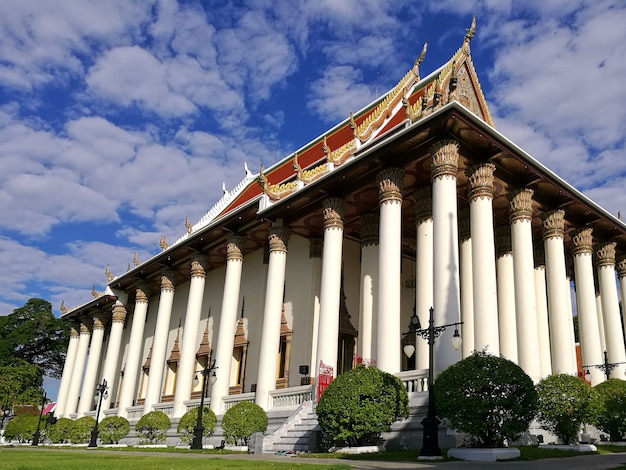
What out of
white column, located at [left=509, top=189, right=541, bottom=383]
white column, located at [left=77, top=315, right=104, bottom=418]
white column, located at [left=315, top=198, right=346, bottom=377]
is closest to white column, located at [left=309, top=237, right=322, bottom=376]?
white column, located at [left=315, top=198, right=346, bottom=377]

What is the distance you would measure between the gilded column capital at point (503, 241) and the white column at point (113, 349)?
21596 mm

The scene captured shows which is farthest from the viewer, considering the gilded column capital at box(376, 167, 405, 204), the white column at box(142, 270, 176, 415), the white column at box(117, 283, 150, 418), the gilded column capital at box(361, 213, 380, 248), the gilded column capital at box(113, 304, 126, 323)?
the gilded column capital at box(113, 304, 126, 323)

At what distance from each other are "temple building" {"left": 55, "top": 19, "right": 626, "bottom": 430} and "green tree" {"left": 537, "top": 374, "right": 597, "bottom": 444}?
7.01 ft

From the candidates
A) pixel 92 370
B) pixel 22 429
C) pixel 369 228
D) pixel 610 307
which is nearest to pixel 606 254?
pixel 610 307

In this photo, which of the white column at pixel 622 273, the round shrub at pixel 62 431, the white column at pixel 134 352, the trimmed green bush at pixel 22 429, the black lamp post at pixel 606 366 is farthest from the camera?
the trimmed green bush at pixel 22 429

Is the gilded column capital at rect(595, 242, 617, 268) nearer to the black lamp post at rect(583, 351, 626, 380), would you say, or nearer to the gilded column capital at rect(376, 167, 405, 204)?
the black lamp post at rect(583, 351, 626, 380)

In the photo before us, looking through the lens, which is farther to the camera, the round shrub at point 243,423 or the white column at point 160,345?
the white column at point 160,345

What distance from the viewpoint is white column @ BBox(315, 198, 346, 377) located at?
18.8 metres

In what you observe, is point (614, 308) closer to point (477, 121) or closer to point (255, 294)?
point (477, 121)

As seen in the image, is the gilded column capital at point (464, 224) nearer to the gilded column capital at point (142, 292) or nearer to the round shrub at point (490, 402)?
the round shrub at point (490, 402)

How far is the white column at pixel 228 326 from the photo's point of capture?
74.3 feet

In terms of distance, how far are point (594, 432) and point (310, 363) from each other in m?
10.5

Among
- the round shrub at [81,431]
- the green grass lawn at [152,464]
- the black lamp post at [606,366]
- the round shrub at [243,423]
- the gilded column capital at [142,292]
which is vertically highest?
the gilded column capital at [142,292]

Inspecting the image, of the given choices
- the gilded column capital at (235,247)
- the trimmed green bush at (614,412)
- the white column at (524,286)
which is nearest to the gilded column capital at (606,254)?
the white column at (524,286)
